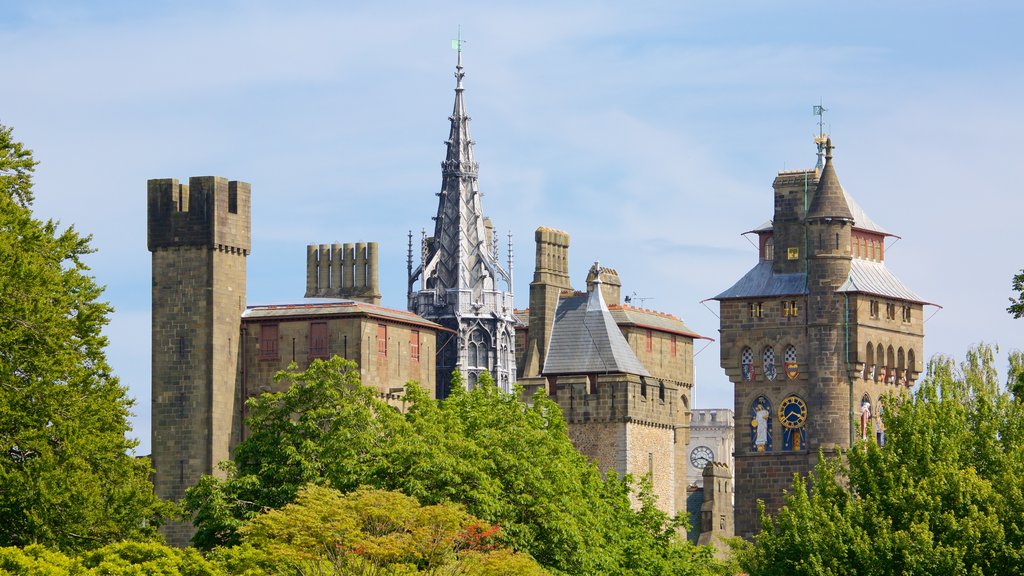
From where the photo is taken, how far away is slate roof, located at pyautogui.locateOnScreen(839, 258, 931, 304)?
15725 centimetres

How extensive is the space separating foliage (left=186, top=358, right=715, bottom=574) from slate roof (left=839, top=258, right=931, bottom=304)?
155 feet

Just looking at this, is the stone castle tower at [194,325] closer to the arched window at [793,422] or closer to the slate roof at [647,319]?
the slate roof at [647,319]

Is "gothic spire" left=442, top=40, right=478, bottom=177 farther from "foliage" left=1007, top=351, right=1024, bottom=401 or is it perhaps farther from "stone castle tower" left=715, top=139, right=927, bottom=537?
"foliage" left=1007, top=351, right=1024, bottom=401

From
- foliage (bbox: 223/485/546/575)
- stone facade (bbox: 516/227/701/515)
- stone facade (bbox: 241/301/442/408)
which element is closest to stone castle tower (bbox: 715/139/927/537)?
stone facade (bbox: 516/227/701/515)

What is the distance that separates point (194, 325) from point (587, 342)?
25769 mm

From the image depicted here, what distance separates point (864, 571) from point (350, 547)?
19727mm

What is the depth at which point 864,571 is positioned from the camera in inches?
4021

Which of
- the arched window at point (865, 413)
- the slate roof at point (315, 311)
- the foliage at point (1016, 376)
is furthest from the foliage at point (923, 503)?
the arched window at point (865, 413)

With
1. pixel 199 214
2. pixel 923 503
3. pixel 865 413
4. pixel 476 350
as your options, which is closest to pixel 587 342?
pixel 865 413

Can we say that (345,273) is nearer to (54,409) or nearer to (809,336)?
(809,336)

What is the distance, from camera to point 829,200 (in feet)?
514

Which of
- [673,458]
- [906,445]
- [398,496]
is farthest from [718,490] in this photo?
[398,496]

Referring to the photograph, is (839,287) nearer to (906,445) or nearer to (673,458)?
(673,458)

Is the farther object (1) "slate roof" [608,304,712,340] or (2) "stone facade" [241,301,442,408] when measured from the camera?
(1) "slate roof" [608,304,712,340]
